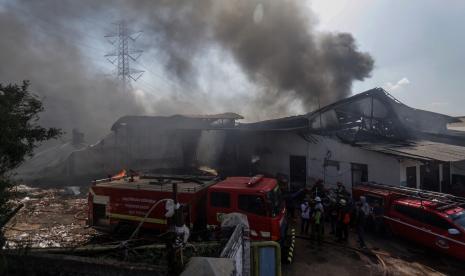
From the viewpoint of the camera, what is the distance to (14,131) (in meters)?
4.84

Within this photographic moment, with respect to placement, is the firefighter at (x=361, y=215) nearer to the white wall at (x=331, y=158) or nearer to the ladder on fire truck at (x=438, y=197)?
the ladder on fire truck at (x=438, y=197)

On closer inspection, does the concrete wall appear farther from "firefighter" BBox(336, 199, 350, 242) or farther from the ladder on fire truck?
"firefighter" BBox(336, 199, 350, 242)

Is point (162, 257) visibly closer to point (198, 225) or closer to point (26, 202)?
point (198, 225)

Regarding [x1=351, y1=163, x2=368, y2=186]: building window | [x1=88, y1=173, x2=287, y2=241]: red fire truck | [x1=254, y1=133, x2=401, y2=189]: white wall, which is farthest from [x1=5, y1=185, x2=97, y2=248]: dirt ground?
[x1=351, y1=163, x2=368, y2=186]: building window

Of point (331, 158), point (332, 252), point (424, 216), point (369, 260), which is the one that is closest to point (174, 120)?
point (331, 158)

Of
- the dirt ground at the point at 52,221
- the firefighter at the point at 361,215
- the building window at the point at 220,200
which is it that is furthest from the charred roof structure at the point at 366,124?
the dirt ground at the point at 52,221

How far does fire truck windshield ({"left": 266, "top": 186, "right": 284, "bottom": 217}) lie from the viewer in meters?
7.42

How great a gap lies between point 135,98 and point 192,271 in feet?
154

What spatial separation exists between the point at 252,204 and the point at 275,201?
0.64 metres

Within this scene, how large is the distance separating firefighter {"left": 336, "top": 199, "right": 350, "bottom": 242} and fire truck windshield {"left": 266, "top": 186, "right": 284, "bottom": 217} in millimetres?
2466

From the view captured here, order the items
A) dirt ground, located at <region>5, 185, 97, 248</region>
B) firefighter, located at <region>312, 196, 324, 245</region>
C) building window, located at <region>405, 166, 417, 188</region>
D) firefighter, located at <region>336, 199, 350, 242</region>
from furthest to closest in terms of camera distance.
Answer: building window, located at <region>405, 166, 417, 188</region>, dirt ground, located at <region>5, 185, 97, 248</region>, firefighter, located at <region>336, 199, 350, 242</region>, firefighter, located at <region>312, 196, 324, 245</region>

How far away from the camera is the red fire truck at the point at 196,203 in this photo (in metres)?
7.41

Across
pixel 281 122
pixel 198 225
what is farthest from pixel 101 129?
pixel 198 225

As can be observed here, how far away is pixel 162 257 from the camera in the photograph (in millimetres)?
4684
